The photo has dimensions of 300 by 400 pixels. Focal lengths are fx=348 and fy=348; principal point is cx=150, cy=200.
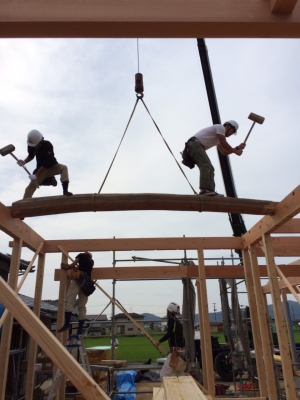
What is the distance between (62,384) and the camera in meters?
5.42

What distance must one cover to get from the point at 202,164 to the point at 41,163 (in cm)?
219

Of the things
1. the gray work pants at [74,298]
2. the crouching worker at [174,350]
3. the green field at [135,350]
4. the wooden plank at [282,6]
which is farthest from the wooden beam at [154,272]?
the green field at [135,350]

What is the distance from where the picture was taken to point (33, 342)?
196 inches

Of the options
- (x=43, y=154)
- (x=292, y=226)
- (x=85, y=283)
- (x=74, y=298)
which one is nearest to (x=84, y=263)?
(x=85, y=283)

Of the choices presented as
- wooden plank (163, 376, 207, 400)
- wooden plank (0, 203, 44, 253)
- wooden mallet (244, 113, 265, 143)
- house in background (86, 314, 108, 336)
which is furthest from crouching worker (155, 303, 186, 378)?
wooden mallet (244, 113, 265, 143)

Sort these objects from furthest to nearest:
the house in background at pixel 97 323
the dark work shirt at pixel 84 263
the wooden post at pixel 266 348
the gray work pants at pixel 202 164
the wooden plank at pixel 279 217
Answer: the house in background at pixel 97 323, the dark work shirt at pixel 84 263, the wooden post at pixel 266 348, the gray work pants at pixel 202 164, the wooden plank at pixel 279 217

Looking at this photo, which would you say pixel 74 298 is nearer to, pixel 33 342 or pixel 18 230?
pixel 33 342

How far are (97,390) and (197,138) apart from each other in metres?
3.60

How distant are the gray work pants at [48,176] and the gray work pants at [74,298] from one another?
1.77 meters

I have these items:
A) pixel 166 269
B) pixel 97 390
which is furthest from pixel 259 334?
pixel 97 390

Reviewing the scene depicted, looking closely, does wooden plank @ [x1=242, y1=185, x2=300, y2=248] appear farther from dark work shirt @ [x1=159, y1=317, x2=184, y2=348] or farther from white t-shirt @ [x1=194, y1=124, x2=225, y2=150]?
dark work shirt @ [x1=159, y1=317, x2=184, y2=348]

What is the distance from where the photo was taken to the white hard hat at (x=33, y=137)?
461 cm

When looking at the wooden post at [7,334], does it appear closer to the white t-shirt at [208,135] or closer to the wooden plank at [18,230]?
the wooden plank at [18,230]

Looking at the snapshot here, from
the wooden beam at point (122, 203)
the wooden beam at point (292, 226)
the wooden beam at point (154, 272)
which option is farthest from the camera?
the wooden beam at point (154, 272)
